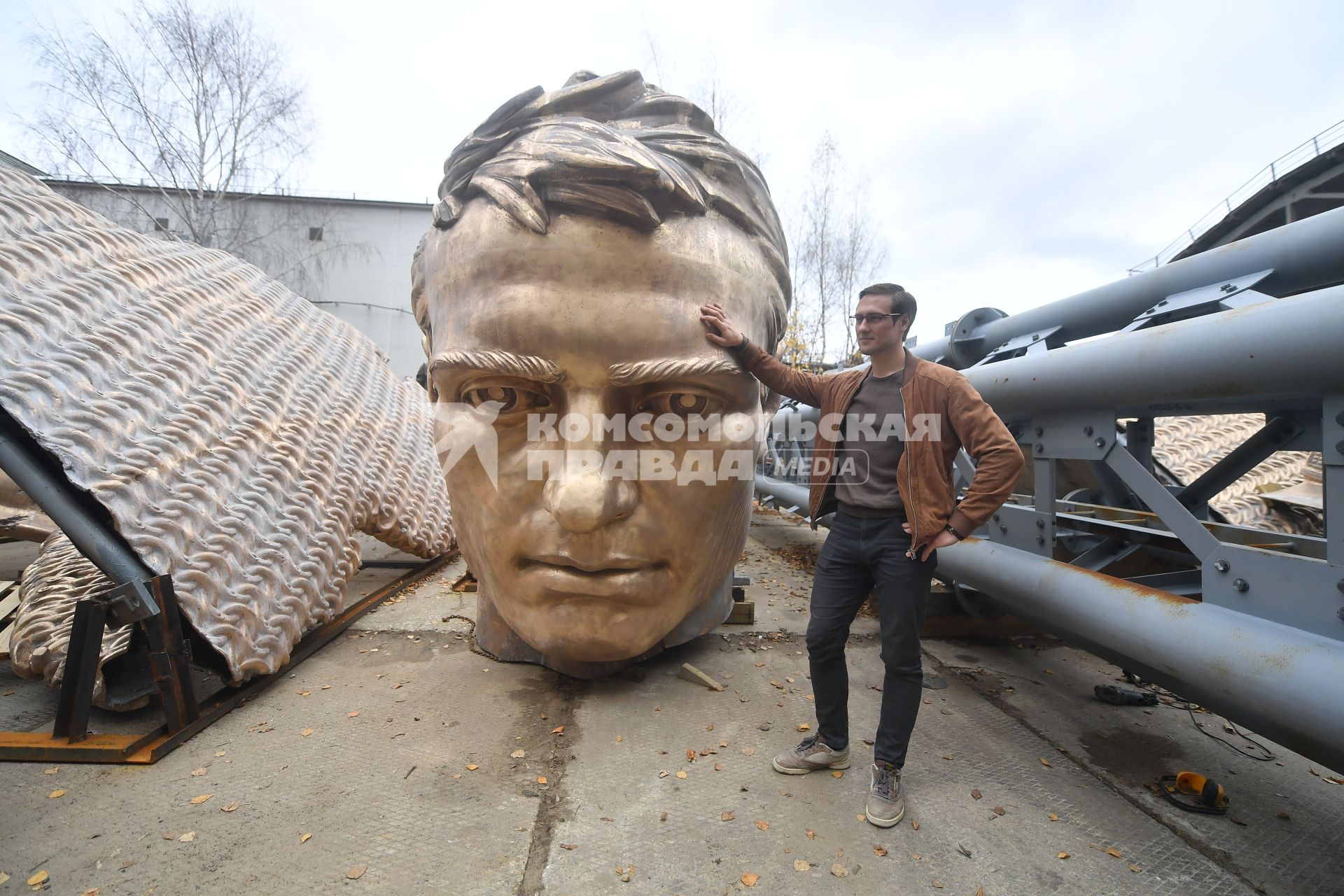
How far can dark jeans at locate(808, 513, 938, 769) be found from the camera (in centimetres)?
201

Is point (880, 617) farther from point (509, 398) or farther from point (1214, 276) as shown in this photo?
point (1214, 276)

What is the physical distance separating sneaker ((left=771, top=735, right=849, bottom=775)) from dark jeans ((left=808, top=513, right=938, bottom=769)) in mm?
28

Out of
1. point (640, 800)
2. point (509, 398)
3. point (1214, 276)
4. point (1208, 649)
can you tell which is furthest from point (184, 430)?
point (1214, 276)

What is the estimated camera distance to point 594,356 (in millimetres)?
2299

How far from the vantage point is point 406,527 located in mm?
4348

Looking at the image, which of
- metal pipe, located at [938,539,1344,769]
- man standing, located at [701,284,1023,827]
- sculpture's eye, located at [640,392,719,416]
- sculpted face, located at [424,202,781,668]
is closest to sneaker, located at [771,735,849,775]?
man standing, located at [701,284,1023,827]

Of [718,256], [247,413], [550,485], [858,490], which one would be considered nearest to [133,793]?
[550,485]

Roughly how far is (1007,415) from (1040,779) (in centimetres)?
148

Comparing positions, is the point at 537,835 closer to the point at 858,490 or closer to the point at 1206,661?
the point at 858,490

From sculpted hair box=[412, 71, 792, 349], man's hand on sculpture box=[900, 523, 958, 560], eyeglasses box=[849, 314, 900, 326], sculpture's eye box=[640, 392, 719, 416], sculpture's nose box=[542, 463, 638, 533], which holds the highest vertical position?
sculpted hair box=[412, 71, 792, 349]

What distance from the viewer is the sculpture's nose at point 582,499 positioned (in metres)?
2.24

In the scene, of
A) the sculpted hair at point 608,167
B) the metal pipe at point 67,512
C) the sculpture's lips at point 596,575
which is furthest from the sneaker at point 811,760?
the metal pipe at point 67,512

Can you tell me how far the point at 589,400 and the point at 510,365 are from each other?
1.06ft

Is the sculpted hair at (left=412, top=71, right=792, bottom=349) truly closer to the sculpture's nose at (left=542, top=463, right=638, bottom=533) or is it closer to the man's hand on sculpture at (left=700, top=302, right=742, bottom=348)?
the man's hand on sculpture at (left=700, top=302, right=742, bottom=348)
